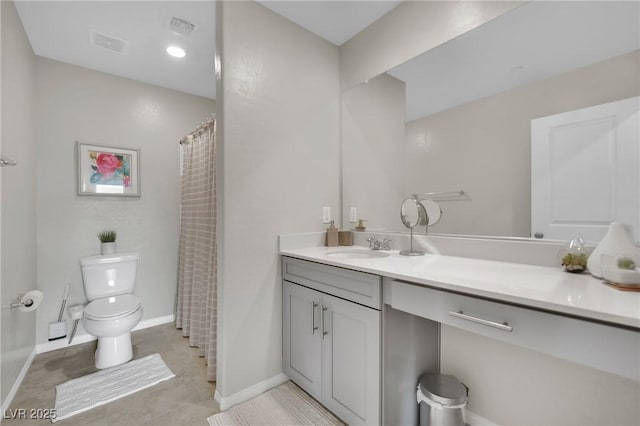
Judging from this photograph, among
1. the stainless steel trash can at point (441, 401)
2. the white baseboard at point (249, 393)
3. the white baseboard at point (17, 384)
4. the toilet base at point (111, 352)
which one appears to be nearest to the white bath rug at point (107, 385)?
the toilet base at point (111, 352)

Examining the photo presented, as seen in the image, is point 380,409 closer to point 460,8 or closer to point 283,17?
point 460,8

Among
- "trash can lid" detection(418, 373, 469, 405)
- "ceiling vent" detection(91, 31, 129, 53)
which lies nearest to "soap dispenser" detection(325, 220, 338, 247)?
"trash can lid" detection(418, 373, 469, 405)

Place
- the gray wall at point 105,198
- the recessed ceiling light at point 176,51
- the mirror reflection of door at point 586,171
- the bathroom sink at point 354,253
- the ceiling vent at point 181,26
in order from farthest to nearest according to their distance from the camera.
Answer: the gray wall at point 105,198, the recessed ceiling light at point 176,51, the ceiling vent at point 181,26, the bathroom sink at point 354,253, the mirror reflection of door at point 586,171

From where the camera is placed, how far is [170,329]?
106 inches

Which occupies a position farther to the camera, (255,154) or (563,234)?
(255,154)

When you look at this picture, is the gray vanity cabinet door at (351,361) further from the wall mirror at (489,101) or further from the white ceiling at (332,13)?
the white ceiling at (332,13)

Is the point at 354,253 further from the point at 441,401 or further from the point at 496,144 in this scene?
the point at 496,144

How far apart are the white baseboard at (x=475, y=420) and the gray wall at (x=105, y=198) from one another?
275cm

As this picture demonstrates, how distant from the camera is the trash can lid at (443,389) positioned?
1.26 metres

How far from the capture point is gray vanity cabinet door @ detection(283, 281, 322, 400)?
156cm

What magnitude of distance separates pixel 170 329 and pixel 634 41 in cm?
359

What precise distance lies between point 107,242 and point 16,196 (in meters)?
0.81

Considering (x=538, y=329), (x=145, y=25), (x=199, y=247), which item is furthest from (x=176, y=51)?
(x=538, y=329)

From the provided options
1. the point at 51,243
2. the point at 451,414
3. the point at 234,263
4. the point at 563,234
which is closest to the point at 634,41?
the point at 563,234
